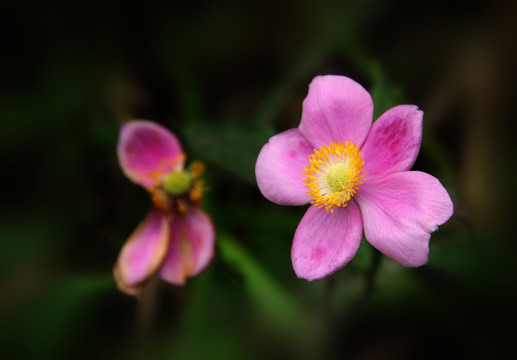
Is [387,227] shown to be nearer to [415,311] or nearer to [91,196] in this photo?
[415,311]

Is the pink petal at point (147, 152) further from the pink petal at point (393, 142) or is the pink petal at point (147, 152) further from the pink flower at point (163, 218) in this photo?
the pink petal at point (393, 142)

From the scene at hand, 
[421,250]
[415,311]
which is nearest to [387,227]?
[421,250]

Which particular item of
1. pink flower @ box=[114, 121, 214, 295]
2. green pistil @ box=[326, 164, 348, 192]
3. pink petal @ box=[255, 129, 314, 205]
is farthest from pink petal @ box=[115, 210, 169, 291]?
green pistil @ box=[326, 164, 348, 192]

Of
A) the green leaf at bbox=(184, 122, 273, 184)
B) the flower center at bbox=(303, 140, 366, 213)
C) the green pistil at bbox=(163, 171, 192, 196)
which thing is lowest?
the green pistil at bbox=(163, 171, 192, 196)

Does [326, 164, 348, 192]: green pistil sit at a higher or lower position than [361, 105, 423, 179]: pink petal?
lower

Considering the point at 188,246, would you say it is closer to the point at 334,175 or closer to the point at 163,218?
the point at 163,218

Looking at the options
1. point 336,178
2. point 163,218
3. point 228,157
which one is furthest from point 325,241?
A: point 163,218

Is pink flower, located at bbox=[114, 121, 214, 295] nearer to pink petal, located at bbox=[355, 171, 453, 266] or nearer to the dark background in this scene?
the dark background
